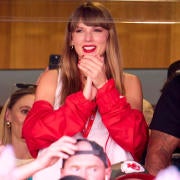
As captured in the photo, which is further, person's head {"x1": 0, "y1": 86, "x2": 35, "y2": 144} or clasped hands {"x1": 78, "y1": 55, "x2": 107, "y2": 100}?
person's head {"x1": 0, "y1": 86, "x2": 35, "y2": 144}

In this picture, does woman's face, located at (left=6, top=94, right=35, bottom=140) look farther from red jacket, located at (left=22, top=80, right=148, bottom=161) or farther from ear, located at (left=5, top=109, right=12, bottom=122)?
red jacket, located at (left=22, top=80, right=148, bottom=161)

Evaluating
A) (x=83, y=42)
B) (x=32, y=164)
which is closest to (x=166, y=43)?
(x=83, y=42)

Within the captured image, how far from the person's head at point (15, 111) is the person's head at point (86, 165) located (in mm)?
354

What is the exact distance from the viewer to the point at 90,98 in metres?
1.56

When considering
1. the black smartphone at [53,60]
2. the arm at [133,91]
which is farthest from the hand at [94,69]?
the black smartphone at [53,60]

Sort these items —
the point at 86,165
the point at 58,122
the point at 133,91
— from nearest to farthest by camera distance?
the point at 86,165, the point at 58,122, the point at 133,91

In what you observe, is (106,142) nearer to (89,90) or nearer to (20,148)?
(89,90)

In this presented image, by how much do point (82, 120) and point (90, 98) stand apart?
0.05 metres

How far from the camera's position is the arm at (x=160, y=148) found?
177cm

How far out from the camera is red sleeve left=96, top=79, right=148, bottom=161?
156 cm

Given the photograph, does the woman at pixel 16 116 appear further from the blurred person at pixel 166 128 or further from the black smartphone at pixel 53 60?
the blurred person at pixel 166 128

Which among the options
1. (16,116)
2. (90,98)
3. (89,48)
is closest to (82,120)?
(90,98)

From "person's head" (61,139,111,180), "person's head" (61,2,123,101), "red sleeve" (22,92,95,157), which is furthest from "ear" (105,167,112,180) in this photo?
"person's head" (61,2,123,101)

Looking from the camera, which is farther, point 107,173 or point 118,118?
point 118,118
